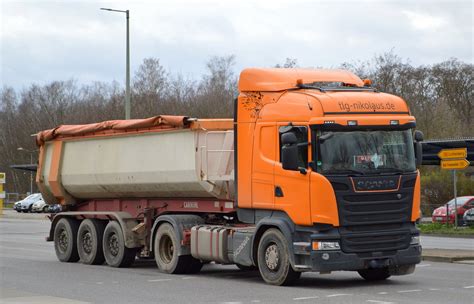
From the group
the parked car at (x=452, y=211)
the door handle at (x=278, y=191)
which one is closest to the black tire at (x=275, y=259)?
the door handle at (x=278, y=191)

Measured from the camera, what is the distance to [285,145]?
51.3 ft

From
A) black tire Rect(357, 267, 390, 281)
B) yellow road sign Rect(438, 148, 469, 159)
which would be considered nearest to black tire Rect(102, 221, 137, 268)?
black tire Rect(357, 267, 390, 281)

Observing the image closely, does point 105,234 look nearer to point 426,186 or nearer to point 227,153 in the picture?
point 227,153

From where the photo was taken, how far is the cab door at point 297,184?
15.6 metres

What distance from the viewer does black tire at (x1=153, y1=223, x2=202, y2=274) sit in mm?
18672

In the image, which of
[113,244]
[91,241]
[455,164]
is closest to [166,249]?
[113,244]

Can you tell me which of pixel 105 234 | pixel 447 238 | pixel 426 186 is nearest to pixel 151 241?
pixel 105 234

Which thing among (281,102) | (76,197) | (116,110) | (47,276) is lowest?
(47,276)

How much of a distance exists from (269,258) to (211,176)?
2582mm

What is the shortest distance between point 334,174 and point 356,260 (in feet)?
4.85

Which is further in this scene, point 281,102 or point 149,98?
point 149,98

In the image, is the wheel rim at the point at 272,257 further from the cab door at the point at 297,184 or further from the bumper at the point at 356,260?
the bumper at the point at 356,260

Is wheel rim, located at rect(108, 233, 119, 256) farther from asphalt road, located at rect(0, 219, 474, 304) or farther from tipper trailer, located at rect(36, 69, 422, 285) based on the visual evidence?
asphalt road, located at rect(0, 219, 474, 304)

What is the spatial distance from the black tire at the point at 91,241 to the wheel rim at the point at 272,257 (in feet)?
20.8
